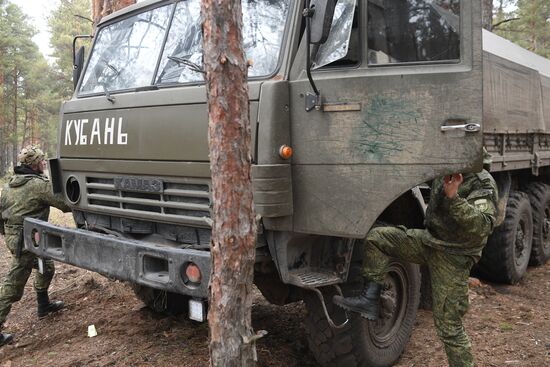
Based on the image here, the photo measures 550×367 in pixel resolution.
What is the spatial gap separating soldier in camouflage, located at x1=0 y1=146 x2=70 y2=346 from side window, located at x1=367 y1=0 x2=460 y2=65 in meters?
3.04

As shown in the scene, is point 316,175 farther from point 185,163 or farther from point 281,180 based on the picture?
point 185,163

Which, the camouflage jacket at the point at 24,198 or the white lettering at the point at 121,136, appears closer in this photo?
the white lettering at the point at 121,136

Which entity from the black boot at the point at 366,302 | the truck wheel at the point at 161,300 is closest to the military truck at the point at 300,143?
the black boot at the point at 366,302

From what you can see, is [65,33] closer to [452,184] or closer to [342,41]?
[342,41]

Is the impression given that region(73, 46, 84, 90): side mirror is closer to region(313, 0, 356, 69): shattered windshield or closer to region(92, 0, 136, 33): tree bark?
region(92, 0, 136, 33): tree bark

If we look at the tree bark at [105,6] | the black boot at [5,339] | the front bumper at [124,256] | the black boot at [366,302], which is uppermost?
the tree bark at [105,6]

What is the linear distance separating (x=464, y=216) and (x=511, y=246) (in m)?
2.70

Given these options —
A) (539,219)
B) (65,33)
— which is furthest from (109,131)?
(65,33)

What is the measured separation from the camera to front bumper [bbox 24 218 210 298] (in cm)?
292

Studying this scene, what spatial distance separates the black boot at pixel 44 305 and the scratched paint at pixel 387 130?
360 centimetres

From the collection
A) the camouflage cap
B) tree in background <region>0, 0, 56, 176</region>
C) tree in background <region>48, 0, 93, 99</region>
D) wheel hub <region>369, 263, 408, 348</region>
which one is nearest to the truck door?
wheel hub <region>369, 263, 408, 348</region>

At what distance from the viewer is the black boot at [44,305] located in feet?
16.0

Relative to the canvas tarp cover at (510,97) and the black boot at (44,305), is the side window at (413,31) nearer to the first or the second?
the canvas tarp cover at (510,97)

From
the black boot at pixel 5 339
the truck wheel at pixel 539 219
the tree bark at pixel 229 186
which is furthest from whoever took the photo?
the truck wheel at pixel 539 219
